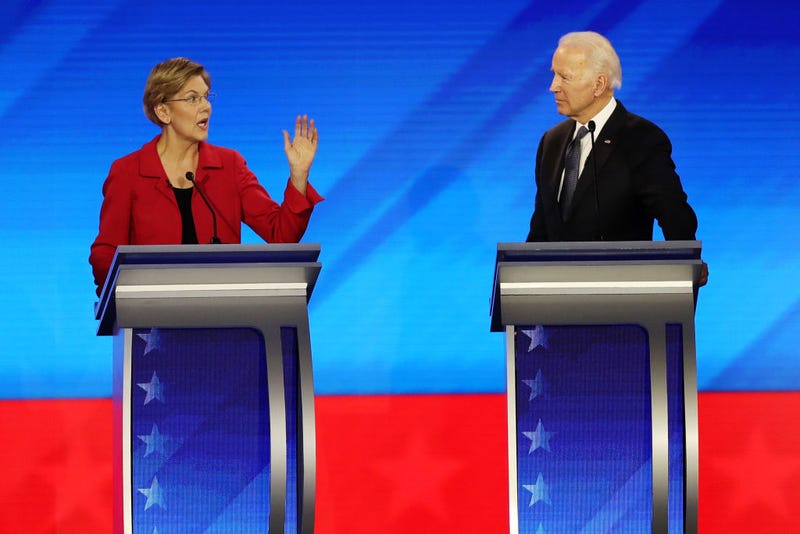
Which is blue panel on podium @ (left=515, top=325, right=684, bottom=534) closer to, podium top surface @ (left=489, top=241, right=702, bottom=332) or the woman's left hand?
podium top surface @ (left=489, top=241, right=702, bottom=332)

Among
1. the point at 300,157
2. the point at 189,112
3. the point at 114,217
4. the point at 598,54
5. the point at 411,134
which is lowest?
the point at 114,217

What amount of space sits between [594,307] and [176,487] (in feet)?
3.04

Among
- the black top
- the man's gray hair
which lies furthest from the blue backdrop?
the black top

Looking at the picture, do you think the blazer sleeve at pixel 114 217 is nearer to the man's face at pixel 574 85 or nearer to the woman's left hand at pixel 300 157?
the woman's left hand at pixel 300 157

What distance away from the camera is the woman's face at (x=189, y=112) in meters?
3.88

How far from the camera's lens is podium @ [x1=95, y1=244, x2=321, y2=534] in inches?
126


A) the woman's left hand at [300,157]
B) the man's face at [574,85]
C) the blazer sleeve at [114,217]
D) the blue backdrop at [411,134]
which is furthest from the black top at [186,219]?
the blue backdrop at [411,134]

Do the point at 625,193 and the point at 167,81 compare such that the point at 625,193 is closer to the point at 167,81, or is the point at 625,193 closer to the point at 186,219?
the point at 186,219

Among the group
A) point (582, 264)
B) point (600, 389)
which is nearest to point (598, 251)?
point (582, 264)

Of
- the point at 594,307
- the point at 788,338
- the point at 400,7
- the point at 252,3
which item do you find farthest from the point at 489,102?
the point at 594,307

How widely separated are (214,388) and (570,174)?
1.06 meters

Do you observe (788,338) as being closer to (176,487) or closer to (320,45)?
(320,45)

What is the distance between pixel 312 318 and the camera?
4.96 metres

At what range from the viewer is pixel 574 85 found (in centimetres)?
393
